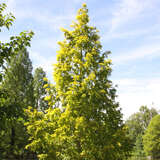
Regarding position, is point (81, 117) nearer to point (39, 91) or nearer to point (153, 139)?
point (39, 91)

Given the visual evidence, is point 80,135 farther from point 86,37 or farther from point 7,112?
point 86,37

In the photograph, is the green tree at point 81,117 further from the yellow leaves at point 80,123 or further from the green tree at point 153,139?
the green tree at point 153,139

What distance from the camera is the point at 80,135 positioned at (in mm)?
8977

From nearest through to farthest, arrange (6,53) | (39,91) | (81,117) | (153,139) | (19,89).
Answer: (6,53) → (81,117) → (19,89) → (39,91) → (153,139)

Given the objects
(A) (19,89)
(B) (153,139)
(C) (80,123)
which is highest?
(A) (19,89)

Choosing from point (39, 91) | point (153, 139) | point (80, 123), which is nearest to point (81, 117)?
point (80, 123)

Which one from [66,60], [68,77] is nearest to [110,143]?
[68,77]

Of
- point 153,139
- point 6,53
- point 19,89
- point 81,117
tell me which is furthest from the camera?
point 153,139

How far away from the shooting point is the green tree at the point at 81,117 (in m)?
8.80

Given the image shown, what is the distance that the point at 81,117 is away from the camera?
852cm

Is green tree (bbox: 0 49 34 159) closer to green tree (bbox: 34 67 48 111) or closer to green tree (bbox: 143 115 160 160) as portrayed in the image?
green tree (bbox: 34 67 48 111)

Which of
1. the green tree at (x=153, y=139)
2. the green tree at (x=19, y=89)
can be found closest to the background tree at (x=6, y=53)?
the green tree at (x=19, y=89)

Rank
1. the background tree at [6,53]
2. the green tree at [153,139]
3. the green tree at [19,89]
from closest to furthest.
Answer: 1. the background tree at [6,53]
2. the green tree at [19,89]
3. the green tree at [153,139]

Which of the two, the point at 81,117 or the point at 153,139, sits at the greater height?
the point at 81,117
